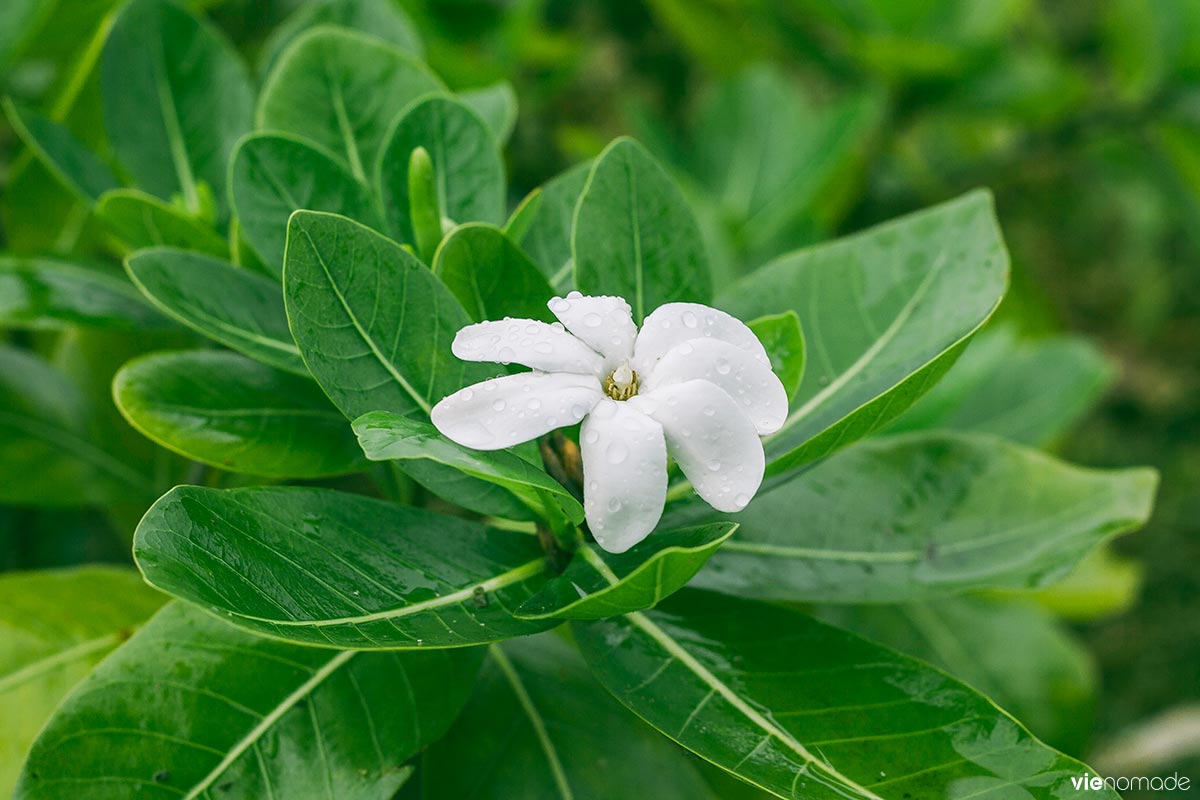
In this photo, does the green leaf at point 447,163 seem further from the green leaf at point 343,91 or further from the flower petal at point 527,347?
the flower petal at point 527,347

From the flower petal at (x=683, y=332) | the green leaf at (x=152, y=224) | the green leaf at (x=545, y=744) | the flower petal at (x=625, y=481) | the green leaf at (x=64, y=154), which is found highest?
the green leaf at (x=64, y=154)

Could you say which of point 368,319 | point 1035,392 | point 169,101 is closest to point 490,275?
point 368,319

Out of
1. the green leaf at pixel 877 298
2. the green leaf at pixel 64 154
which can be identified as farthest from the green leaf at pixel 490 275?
the green leaf at pixel 64 154

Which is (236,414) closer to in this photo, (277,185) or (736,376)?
(277,185)

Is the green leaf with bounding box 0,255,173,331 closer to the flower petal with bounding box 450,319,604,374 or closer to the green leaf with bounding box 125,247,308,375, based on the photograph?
the green leaf with bounding box 125,247,308,375

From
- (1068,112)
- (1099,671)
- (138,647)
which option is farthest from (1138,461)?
(138,647)

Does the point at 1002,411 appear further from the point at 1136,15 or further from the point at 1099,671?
the point at 1099,671

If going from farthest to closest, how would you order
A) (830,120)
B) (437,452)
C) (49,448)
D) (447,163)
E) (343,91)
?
(830,120) → (49,448) → (343,91) → (447,163) → (437,452)
